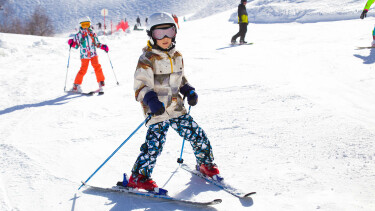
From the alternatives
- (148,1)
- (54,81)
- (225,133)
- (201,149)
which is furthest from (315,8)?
(148,1)

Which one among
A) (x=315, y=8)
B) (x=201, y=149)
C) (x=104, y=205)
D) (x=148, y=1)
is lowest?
(x=104, y=205)

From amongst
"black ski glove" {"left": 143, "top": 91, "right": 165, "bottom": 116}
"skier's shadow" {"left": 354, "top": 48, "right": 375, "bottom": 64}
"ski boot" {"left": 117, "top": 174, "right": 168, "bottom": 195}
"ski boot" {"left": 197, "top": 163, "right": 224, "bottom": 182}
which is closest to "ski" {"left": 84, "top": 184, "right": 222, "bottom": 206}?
"ski boot" {"left": 117, "top": 174, "right": 168, "bottom": 195}

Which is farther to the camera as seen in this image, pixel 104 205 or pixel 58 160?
pixel 58 160

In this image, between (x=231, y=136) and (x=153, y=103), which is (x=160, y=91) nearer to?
(x=153, y=103)

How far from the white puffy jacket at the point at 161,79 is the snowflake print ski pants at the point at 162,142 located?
2.8 inches

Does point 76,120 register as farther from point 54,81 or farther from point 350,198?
point 350,198

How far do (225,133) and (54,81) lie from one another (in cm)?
515

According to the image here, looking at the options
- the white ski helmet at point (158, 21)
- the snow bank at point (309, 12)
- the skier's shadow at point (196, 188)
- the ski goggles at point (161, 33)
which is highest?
the snow bank at point (309, 12)

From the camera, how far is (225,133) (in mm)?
4062

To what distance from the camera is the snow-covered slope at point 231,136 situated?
2.72 meters

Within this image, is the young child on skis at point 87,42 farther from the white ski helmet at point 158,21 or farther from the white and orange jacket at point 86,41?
the white ski helmet at point 158,21

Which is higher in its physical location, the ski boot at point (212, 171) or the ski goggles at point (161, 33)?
the ski goggles at point (161, 33)

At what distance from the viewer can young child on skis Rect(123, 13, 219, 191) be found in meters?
2.64

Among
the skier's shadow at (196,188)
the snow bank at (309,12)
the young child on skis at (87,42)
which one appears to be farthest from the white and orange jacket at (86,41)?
the snow bank at (309,12)
